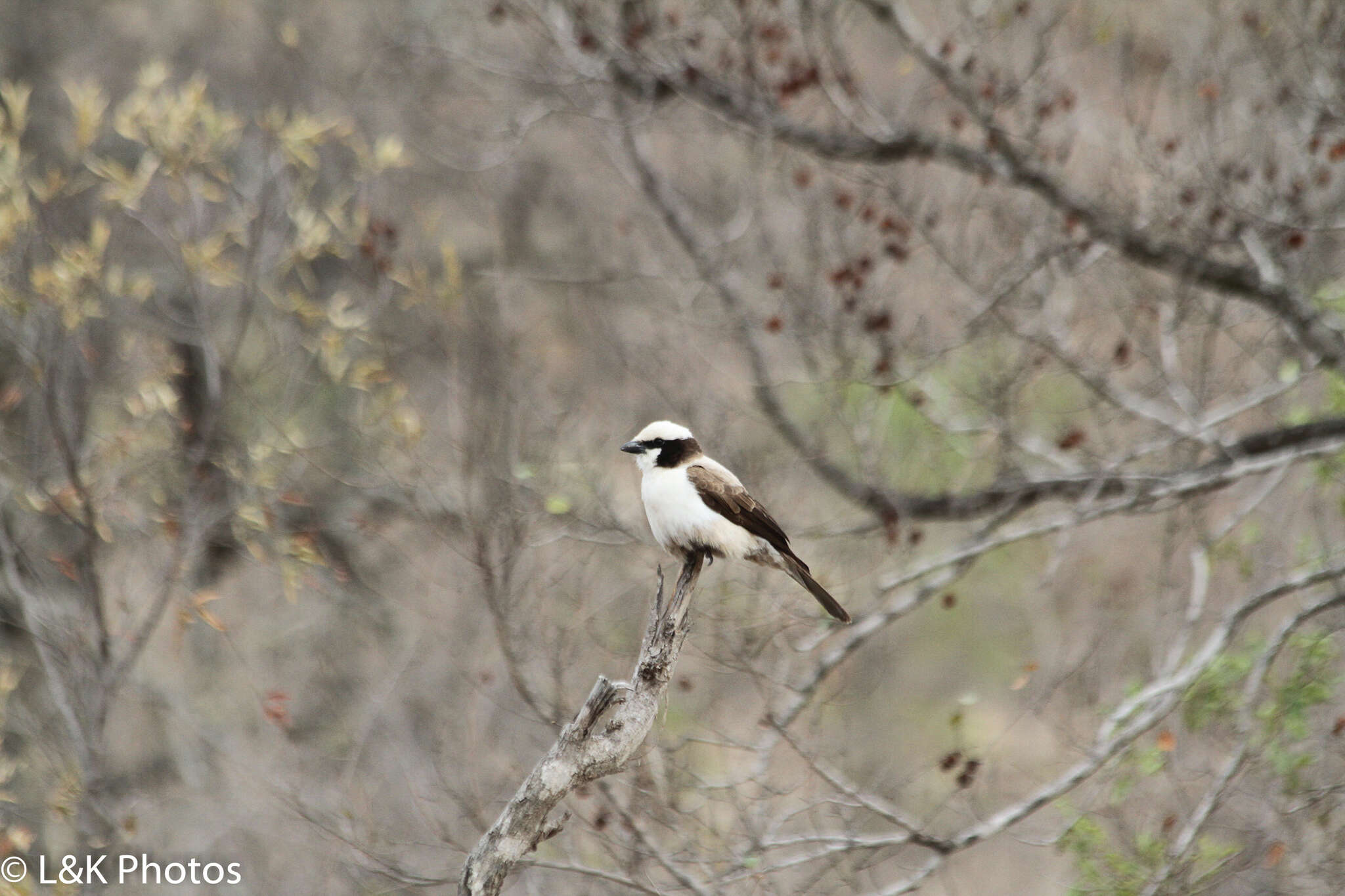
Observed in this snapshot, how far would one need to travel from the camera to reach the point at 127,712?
12.5 metres

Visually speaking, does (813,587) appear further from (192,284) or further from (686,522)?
(192,284)

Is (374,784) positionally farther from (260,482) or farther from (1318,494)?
(1318,494)

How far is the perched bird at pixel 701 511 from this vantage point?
17.9 ft

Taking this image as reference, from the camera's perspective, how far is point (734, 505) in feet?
18.1

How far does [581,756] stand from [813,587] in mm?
2130

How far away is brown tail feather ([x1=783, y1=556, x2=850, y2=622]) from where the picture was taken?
5598mm

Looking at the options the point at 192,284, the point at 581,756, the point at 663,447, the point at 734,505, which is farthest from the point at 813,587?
the point at 192,284

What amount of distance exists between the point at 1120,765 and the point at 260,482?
5.42m

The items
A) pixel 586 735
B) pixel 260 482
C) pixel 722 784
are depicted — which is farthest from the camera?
pixel 260 482

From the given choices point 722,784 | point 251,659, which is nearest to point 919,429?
point 722,784

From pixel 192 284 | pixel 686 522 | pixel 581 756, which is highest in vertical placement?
pixel 686 522

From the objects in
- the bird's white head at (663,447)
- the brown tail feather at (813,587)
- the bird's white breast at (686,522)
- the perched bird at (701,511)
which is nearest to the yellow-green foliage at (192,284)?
the bird's white head at (663,447)

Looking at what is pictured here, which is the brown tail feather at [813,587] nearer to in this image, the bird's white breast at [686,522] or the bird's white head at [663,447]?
the bird's white breast at [686,522]

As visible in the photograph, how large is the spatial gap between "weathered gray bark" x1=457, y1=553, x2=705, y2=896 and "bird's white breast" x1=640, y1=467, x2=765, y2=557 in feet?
3.51
